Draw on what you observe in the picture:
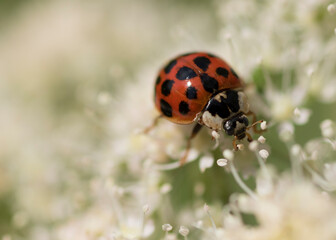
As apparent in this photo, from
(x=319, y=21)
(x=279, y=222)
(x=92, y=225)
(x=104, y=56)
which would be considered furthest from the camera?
(x=104, y=56)

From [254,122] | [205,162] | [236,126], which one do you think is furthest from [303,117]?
[205,162]

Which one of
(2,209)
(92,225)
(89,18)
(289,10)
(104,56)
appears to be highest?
(289,10)

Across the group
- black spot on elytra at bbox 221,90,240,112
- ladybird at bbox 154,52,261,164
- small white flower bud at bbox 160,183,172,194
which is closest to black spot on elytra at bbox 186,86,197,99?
ladybird at bbox 154,52,261,164

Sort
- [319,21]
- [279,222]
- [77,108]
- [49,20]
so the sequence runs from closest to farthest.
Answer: [279,222]
[319,21]
[77,108]
[49,20]

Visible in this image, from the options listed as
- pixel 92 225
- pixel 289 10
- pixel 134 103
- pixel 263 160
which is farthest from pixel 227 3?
pixel 92 225

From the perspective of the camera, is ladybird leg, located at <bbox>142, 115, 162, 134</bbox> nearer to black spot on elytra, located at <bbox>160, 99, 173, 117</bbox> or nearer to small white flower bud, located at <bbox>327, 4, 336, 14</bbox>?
black spot on elytra, located at <bbox>160, 99, 173, 117</bbox>

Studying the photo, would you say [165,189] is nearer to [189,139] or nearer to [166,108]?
[189,139]

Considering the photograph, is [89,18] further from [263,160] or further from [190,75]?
[263,160]
